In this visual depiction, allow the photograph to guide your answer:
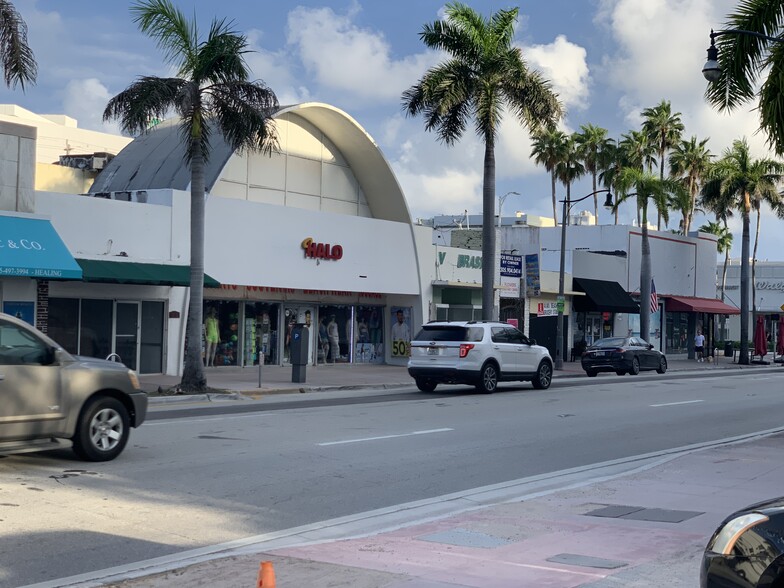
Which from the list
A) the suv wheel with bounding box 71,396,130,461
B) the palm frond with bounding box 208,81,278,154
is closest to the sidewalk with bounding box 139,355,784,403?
the palm frond with bounding box 208,81,278,154

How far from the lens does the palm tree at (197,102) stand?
71.1 ft

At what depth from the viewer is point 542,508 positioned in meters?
9.80

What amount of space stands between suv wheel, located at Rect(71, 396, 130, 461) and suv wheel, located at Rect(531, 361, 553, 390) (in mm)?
16261

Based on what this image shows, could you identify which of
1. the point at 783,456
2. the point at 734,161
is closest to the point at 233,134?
the point at 783,456

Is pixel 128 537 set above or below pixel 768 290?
Result: below

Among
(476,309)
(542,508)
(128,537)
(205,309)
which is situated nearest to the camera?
(128,537)

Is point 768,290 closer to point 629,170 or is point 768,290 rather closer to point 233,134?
point 629,170

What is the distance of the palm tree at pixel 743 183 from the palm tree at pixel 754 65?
119 ft

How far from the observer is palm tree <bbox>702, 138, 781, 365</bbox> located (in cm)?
5334

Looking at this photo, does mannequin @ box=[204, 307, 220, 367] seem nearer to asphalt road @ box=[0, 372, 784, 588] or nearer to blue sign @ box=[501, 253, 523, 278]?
asphalt road @ box=[0, 372, 784, 588]

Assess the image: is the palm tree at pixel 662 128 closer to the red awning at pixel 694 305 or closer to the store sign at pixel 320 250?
the red awning at pixel 694 305

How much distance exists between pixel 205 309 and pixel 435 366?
9338mm

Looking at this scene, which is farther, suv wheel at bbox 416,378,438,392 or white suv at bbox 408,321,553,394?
suv wheel at bbox 416,378,438,392

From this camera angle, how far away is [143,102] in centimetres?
2131
